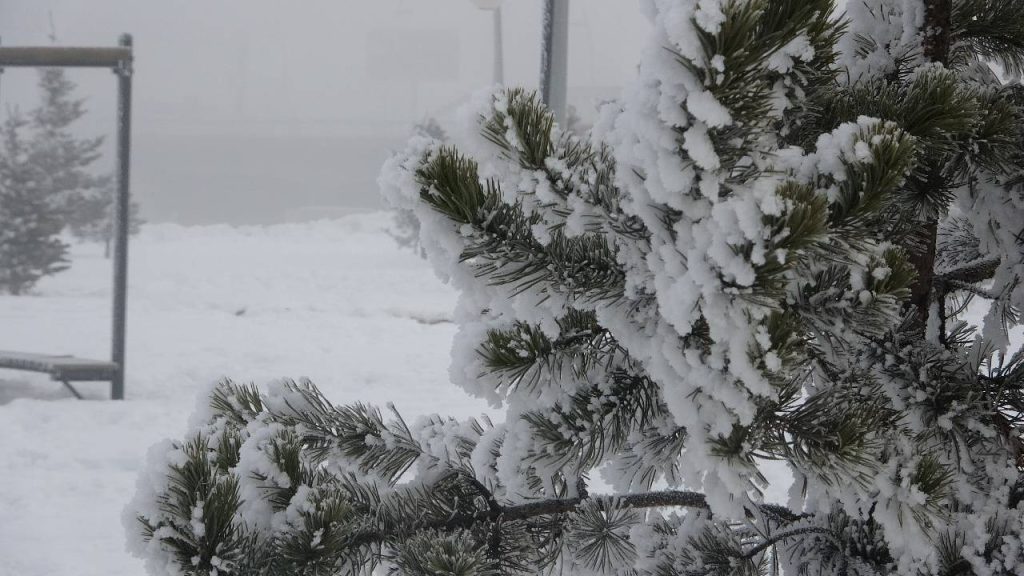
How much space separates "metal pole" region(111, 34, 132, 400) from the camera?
5805 millimetres

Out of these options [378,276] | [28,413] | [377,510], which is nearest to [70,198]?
[378,276]

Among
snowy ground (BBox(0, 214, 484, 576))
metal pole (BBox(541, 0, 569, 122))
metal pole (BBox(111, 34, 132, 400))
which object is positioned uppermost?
metal pole (BBox(541, 0, 569, 122))

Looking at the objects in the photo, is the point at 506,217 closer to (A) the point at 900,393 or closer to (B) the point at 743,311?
(B) the point at 743,311

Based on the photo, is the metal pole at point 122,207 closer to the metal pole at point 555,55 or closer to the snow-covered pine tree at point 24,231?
the metal pole at point 555,55

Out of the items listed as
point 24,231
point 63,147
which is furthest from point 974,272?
point 63,147

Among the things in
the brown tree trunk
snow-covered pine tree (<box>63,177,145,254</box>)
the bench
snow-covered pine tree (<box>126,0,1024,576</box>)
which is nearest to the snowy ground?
the bench

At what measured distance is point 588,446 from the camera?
3.41 feet

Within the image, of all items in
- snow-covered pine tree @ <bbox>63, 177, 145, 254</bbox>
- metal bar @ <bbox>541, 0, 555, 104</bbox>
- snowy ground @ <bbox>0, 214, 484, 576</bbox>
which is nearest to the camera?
metal bar @ <bbox>541, 0, 555, 104</bbox>

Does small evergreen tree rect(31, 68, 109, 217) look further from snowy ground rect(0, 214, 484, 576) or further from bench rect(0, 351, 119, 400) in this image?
bench rect(0, 351, 119, 400)

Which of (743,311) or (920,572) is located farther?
(920,572)

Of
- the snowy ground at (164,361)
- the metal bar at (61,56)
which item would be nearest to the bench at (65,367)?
the snowy ground at (164,361)

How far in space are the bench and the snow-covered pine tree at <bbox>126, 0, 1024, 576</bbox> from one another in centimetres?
504

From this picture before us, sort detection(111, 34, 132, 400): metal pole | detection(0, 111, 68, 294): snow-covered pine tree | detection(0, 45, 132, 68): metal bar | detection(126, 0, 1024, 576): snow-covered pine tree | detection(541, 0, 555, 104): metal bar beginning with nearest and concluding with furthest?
detection(126, 0, 1024, 576): snow-covered pine tree
detection(541, 0, 555, 104): metal bar
detection(0, 45, 132, 68): metal bar
detection(111, 34, 132, 400): metal pole
detection(0, 111, 68, 294): snow-covered pine tree

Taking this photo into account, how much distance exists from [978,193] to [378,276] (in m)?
15.8
